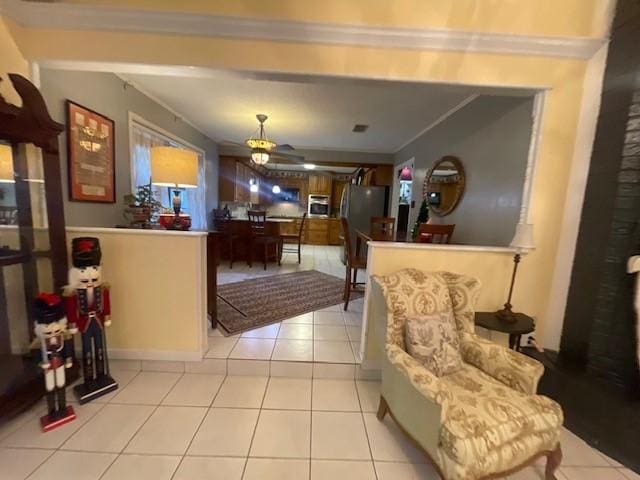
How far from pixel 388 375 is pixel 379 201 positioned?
185 inches

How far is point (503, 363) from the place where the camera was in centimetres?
150

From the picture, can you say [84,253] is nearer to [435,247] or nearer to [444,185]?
[435,247]

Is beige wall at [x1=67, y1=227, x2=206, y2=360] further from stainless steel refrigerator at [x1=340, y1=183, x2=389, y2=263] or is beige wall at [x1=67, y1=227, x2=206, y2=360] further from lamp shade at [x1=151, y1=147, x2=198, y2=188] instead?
stainless steel refrigerator at [x1=340, y1=183, x2=389, y2=263]

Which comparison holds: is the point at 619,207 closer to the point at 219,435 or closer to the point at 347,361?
the point at 347,361

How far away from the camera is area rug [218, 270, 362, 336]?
2779mm

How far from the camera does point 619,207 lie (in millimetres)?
1650

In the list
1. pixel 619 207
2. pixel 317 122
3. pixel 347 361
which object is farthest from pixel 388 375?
pixel 317 122

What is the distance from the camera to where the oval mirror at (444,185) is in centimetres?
326

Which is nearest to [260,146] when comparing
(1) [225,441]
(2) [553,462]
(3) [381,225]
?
(3) [381,225]

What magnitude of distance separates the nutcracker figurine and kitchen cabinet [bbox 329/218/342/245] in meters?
6.84

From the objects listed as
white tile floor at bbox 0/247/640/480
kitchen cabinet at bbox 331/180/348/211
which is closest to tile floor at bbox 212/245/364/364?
white tile floor at bbox 0/247/640/480

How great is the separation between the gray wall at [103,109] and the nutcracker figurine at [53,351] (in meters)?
1.17

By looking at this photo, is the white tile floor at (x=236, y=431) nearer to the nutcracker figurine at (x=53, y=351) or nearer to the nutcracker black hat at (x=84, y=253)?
the nutcracker figurine at (x=53, y=351)

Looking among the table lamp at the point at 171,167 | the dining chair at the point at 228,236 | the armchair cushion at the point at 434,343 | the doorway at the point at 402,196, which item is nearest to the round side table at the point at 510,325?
the armchair cushion at the point at 434,343
